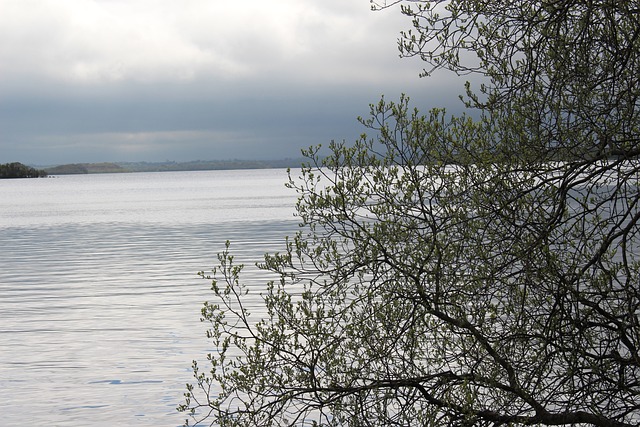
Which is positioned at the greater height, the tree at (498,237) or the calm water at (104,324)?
the tree at (498,237)

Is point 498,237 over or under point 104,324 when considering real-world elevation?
over

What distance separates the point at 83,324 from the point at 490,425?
20451 mm

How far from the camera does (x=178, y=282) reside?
1478 inches

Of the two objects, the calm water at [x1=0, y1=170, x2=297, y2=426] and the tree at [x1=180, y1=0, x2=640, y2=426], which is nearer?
the tree at [x1=180, y1=0, x2=640, y2=426]

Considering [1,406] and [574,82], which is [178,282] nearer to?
[1,406]

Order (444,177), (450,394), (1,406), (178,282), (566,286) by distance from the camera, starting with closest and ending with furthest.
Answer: (566,286), (450,394), (444,177), (1,406), (178,282)

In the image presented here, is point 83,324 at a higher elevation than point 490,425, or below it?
below

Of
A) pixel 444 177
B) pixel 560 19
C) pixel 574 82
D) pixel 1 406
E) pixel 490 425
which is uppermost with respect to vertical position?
pixel 560 19

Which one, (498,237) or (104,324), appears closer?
(498,237)

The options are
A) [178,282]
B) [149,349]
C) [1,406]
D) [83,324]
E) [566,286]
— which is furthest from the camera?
[178,282]

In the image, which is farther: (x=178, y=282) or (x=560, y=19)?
(x=178, y=282)

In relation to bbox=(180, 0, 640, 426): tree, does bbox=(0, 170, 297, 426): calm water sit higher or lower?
lower

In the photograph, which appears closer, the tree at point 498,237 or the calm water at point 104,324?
the tree at point 498,237

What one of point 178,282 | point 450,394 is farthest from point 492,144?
point 178,282
